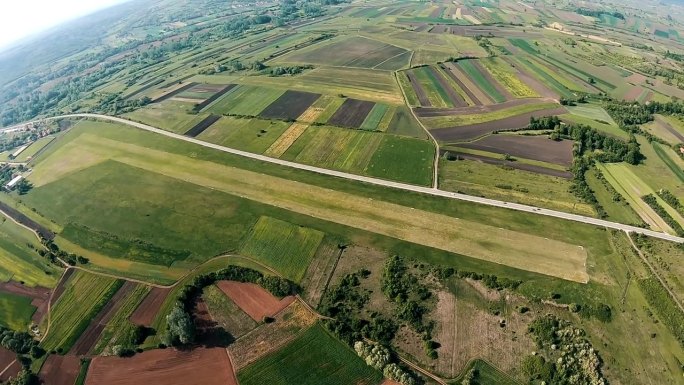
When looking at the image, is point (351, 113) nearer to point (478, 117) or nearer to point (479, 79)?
point (478, 117)

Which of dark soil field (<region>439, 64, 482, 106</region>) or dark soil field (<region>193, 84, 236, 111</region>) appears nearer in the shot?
dark soil field (<region>439, 64, 482, 106</region>)

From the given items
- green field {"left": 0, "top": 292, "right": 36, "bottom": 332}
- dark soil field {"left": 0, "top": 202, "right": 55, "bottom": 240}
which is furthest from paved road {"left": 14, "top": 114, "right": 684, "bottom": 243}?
green field {"left": 0, "top": 292, "right": 36, "bottom": 332}

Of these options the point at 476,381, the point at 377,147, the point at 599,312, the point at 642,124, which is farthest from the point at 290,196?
the point at 642,124

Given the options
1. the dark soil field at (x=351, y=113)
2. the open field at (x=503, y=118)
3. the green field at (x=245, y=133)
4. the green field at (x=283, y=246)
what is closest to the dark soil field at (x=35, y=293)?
the green field at (x=283, y=246)

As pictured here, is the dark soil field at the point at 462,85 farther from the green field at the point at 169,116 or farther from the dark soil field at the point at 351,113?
the green field at the point at 169,116

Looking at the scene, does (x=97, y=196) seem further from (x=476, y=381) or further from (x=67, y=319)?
(x=476, y=381)

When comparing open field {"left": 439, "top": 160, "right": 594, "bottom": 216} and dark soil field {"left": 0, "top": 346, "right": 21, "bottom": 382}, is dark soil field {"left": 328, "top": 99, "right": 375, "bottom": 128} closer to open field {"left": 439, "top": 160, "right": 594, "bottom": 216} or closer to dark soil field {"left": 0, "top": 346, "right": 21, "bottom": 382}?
open field {"left": 439, "top": 160, "right": 594, "bottom": 216}
